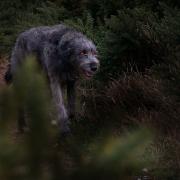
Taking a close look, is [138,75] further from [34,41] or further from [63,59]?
[34,41]

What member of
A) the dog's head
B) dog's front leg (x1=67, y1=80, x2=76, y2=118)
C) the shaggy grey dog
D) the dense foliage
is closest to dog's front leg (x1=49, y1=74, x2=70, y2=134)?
the shaggy grey dog

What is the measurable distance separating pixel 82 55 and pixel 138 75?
2.96ft

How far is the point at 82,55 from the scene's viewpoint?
8531 mm

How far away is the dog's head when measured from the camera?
8445 millimetres

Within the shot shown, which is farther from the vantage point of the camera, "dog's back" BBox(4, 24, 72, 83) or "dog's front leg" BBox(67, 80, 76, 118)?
"dog's front leg" BBox(67, 80, 76, 118)

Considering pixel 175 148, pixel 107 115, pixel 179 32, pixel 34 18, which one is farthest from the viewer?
pixel 34 18

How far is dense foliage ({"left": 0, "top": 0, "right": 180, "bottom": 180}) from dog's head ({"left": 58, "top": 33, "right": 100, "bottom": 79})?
469mm

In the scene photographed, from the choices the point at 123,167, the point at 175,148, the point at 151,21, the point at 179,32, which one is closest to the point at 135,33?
the point at 151,21

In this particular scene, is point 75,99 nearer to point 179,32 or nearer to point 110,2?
point 179,32

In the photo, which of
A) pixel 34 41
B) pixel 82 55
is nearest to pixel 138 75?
pixel 82 55

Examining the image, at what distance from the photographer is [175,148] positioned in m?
6.62

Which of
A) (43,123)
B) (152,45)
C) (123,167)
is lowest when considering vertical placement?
(152,45)

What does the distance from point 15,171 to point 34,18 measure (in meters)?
12.8

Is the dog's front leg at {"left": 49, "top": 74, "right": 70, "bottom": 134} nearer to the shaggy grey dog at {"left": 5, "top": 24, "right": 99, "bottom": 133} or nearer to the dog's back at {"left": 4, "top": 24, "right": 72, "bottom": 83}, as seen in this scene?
the shaggy grey dog at {"left": 5, "top": 24, "right": 99, "bottom": 133}
